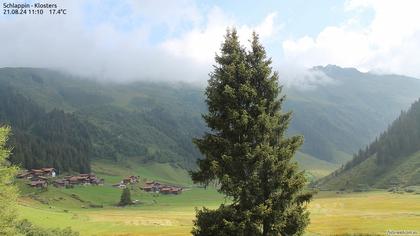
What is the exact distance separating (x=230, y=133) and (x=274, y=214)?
20.6ft

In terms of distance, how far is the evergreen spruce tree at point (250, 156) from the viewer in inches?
1244

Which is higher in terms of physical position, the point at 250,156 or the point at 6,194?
the point at 250,156

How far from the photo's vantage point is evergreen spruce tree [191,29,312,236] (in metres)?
31.6

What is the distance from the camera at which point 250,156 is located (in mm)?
31766

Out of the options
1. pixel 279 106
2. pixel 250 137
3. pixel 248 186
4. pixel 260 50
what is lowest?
pixel 248 186

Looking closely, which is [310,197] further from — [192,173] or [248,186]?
[192,173]

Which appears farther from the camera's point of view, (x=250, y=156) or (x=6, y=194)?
(x=6, y=194)

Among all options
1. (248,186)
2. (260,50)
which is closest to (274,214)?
(248,186)

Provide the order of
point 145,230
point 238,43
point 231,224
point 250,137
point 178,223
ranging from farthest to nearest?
point 178,223, point 145,230, point 238,43, point 250,137, point 231,224

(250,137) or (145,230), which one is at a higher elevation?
(250,137)

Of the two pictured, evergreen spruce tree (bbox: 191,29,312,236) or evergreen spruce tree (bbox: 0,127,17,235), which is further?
evergreen spruce tree (bbox: 0,127,17,235)

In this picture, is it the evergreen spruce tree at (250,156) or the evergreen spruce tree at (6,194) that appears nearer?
the evergreen spruce tree at (250,156)

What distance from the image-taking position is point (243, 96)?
3303 cm

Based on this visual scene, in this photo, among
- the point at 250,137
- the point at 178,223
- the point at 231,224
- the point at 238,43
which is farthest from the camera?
the point at 178,223
